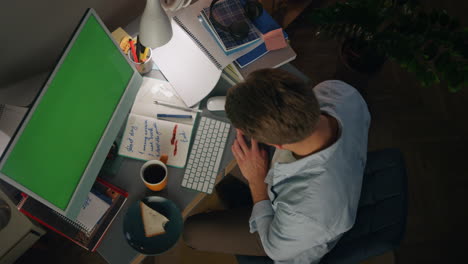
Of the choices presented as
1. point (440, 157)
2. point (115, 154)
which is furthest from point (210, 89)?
point (440, 157)

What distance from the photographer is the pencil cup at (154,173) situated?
1.13 meters

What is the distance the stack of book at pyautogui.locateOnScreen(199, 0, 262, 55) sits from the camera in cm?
126

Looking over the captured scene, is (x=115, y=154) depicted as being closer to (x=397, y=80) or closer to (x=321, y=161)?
(x=321, y=161)

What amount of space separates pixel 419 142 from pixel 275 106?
63.3 inches

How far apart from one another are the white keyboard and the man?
0.21ft

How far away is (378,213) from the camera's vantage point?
1.08 m

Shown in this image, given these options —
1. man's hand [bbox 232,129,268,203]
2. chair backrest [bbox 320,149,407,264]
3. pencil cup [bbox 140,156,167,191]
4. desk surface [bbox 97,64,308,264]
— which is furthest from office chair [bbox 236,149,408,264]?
pencil cup [bbox 140,156,167,191]

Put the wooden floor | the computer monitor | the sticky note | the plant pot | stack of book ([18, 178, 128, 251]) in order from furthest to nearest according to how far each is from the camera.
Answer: the wooden floor
the plant pot
the sticky note
stack of book ([18, 178, 128, 251])
the computer monitor

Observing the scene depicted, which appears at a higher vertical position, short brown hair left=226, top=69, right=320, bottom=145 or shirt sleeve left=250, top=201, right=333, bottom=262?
short brown hair left=226, top=69, right=320, bottom=145

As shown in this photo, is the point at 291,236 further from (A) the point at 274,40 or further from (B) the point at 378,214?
(A) the point at 274,40

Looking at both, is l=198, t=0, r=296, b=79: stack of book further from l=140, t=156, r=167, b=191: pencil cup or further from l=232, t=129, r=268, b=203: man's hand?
l=140, t=156, r=167, b=191: pencil cup

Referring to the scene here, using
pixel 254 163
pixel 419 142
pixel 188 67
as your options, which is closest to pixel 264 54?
pixel 188 67

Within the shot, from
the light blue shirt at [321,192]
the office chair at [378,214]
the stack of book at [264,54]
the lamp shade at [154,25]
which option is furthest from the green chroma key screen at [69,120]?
the office chair at [378,214]

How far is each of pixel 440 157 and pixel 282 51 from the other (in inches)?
56.8
